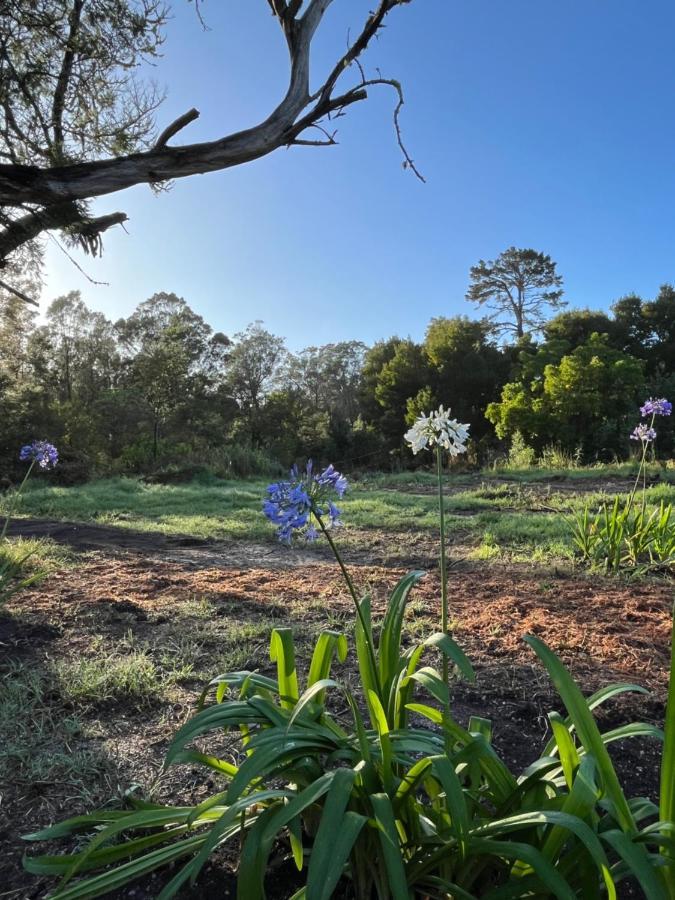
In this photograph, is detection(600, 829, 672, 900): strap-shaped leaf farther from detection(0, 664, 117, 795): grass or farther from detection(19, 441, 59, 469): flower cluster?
detection(19, 441, 59, 469): flower cluster

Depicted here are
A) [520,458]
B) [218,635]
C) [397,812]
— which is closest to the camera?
[397,812]

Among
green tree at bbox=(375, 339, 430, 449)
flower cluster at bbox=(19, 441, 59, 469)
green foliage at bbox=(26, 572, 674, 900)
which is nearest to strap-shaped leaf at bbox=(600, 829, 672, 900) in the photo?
green foliage at bbox=(26, 572, 674, 900)

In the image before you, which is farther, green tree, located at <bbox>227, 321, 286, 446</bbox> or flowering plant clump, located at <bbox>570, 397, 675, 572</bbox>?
green tree, located at <bbox>227, 321, 286, 446</bbox>

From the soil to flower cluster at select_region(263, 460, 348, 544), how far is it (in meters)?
0.73

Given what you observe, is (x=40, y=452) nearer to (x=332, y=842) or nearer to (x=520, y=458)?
(x=332, y=842)

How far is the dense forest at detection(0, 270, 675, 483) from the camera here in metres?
14.4

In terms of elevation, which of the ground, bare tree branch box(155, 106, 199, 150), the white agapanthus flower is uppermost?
bare tree branch box(155, 106, 199, 150)

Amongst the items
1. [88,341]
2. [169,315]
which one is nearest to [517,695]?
[88,341]

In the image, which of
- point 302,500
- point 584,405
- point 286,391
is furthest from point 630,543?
point 286,391

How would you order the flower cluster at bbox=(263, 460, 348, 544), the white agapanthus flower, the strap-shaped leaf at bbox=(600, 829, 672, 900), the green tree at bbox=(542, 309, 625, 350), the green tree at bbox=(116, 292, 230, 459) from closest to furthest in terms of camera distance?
the strap-shaped leaf at bbox=(600, 829, 672, 900) < the flower cluster at bbox=(263, 460, 348, 544) < the white agapanthus flower < the green tree at bbox=(116, 292, 230, 459) < the green tree at bbox=(542, 309, 625, 350)

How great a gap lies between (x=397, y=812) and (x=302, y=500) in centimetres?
61

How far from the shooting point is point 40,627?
2545 mm

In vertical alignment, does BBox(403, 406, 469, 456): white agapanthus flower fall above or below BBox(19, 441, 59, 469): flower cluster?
above

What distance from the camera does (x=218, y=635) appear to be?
8.06ft
